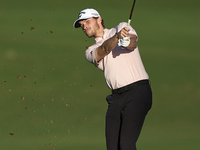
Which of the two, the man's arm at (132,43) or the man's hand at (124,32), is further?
the man's arm at (132,43)

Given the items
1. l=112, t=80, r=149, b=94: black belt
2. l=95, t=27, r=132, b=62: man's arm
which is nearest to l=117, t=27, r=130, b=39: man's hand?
l=95, t=27, r=132, b=62: man's arm

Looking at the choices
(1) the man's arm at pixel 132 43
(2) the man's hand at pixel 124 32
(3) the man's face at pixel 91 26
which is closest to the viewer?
(2) the man's hand at pixel 124 32

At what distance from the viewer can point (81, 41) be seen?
516 centimetres

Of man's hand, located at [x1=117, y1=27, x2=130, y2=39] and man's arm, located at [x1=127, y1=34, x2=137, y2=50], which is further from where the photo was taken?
man's arm, located at [x1=127, y1=34, x2=137, y2=50]

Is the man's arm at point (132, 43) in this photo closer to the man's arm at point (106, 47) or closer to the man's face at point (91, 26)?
the man's arm at point (106, 47)

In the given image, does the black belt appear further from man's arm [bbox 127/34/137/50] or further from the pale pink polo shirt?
man's arm [bbox 127/34/137/50]

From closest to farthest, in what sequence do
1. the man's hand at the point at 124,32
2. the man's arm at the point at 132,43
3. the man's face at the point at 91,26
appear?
1. the man's hand at the point at 124,32
2. the man's arm at the point at 132,43
3. the man's face at the point at 91,26

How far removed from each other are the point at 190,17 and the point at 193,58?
54 cm

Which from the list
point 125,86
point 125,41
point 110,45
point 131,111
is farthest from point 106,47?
point 131,111

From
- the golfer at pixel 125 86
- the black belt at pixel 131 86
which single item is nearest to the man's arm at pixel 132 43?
the golfer at pixel 125 86

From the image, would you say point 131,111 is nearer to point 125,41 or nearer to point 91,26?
point 125,41

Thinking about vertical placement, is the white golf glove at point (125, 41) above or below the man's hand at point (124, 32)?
below

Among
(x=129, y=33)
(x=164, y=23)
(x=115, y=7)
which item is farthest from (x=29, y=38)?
(x=129, y=33)

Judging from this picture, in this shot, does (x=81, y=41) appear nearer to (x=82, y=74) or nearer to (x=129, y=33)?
(x=82, y=74)
